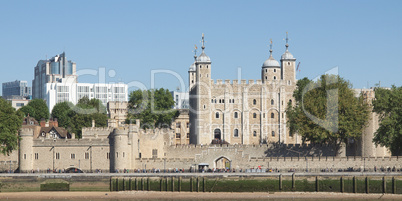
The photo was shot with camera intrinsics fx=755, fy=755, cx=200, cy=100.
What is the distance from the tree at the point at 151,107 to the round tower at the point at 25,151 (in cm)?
2308

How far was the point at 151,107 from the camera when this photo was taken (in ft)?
326

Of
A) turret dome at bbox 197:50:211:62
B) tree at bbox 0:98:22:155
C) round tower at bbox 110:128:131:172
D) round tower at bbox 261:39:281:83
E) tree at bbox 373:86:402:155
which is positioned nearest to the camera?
tree at bbox 373:86:402:155

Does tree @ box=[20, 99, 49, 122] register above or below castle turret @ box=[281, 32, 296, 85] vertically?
below

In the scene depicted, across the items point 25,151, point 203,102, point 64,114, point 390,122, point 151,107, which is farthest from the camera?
point 64,114

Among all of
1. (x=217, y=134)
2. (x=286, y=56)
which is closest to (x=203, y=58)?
(x=217, y=134)

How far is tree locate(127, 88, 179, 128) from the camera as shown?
98.4 m

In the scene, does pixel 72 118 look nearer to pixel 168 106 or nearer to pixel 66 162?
pixel 168 106

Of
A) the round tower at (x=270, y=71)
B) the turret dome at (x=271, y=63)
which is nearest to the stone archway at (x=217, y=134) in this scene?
the round tower at (x=270, y=71)

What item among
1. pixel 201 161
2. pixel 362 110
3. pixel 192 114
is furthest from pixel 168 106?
pixel 362 110

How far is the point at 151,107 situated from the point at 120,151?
25.9 metres

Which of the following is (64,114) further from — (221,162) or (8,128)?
(221,162)

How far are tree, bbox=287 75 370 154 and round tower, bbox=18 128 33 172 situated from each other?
2754 cm

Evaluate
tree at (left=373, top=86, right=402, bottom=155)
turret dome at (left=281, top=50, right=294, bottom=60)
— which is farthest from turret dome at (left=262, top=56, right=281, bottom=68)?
tree at (left=373, top=86, right=402, bottom=155)

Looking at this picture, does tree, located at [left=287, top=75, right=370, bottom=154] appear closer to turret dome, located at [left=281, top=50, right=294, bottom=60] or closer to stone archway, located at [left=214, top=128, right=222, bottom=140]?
stone archway, located at [left=214, top=128, right=222, bottom=140]
